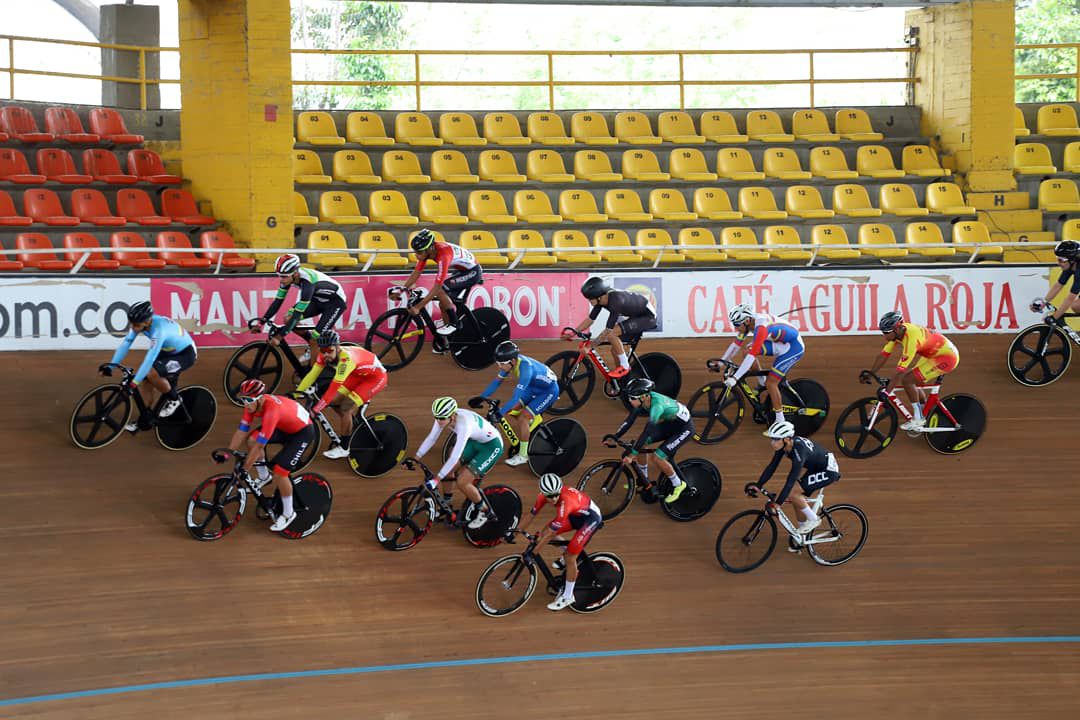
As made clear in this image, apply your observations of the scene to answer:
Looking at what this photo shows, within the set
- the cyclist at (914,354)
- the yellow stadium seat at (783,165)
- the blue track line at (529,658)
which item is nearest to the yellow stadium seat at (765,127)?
the yellow stadium seat at (783,165)

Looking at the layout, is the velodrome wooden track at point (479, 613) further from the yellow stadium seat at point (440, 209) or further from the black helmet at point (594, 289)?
the yellow stadium seat at point (440, 209)

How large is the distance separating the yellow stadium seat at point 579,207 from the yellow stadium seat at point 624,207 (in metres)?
0.15

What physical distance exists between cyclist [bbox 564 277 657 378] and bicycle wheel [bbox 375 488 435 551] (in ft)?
7.40

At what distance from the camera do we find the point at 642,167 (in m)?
15.9

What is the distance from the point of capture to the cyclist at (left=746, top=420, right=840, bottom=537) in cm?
897

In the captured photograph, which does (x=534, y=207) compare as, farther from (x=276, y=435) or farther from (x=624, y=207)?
(x=276, y=435)

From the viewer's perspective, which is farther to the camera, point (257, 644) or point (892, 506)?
point (892, 506)

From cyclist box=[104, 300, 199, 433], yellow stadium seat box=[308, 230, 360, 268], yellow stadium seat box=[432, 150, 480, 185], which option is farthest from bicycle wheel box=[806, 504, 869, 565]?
yellow stadium seat box=[432, 150, 480, 185]

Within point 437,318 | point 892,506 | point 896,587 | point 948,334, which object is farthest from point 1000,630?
point 437,318

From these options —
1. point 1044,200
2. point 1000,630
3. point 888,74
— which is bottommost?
point 1000,630

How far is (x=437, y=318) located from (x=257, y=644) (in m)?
4.63

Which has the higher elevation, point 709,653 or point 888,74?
point 888,74

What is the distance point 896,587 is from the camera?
934 centimetres

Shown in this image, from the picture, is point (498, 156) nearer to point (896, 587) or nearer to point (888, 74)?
point (896, 587)
